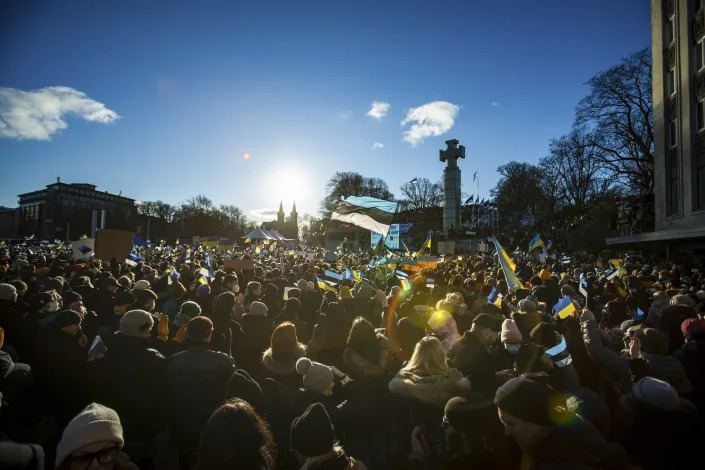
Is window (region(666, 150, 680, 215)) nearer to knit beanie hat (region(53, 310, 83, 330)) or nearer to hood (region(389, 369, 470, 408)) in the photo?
hood (region(389, 369, 470, 408))

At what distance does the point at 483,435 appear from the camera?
2762mm

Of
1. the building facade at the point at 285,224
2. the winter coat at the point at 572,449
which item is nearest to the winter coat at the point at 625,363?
the winter coat at the point at 572,449

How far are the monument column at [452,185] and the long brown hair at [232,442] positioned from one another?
155 feet

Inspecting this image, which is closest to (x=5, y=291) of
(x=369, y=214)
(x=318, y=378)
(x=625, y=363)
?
(x=318, y=378)

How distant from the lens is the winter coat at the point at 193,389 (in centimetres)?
343

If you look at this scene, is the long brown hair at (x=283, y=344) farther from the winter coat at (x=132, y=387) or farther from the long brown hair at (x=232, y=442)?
the long brown hair at (x=232, y=442)

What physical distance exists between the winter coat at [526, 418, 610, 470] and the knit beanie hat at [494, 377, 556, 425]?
3.3 inches

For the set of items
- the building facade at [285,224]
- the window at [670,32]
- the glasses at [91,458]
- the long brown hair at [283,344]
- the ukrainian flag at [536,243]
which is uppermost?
the window at [670,32]

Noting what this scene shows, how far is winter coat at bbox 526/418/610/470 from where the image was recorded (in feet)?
6.13

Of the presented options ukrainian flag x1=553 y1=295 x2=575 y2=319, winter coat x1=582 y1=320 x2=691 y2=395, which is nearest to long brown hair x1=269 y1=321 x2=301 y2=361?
winter coat x1=582 y1=320 x2=691 y2=395

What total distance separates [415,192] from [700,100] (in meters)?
53.0

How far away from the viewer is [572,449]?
6.17ft

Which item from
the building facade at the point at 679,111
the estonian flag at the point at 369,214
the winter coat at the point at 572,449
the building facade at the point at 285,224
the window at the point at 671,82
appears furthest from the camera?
the building facade at the point at 285,224

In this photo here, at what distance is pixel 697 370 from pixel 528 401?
2.74 m
